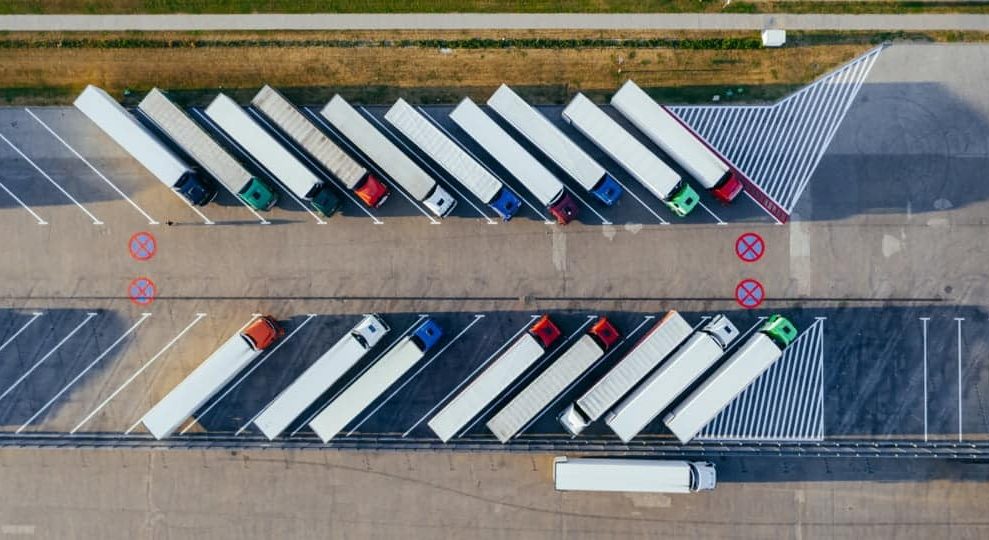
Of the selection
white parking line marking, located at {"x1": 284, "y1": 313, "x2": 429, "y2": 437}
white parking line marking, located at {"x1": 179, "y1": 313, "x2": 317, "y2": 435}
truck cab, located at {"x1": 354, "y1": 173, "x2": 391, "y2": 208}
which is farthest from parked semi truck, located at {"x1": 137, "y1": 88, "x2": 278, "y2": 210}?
white parking line marking, located at {"x1": 284, "y1": 313, "x2": 429, "y2": 437}

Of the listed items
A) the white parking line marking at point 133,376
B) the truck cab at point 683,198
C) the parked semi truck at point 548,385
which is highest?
the white parking line marking at point 133,376

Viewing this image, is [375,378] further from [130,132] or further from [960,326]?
[960,326]

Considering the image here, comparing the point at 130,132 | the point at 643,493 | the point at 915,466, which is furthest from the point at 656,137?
the point at 130,132

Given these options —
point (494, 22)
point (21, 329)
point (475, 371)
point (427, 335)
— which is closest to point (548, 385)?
point (475, 371)

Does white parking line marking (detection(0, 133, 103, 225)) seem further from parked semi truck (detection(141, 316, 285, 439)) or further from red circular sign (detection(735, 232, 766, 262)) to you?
red circular sign (detection(735, 232, 766, 262))

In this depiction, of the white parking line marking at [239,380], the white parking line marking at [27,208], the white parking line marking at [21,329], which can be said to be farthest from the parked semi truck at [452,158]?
the white parking line marking at [21,329]

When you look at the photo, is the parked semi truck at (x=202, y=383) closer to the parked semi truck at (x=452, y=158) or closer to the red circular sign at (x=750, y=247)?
the parked semi truck at (x=452, y=158)

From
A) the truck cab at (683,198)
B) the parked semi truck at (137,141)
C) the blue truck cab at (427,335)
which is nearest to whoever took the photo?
the truck cab at (683,198)
